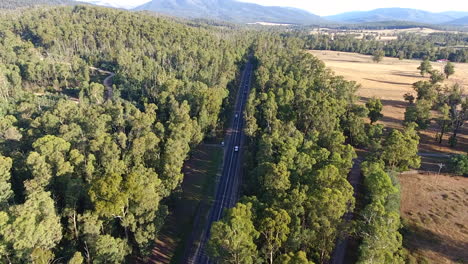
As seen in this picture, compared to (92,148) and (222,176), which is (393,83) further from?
(92,148)

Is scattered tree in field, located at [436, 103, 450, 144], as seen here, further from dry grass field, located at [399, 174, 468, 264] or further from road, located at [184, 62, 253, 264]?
road, located at [184, 62, 253, 264]

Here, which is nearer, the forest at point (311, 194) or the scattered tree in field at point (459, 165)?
the forest at point (311, 194)

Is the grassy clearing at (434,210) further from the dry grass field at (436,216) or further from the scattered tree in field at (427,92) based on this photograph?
the scattered tree in field at (427,92)

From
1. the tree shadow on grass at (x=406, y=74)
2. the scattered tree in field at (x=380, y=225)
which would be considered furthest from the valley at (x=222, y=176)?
the tree shadow on grass at (x=406, y=74)

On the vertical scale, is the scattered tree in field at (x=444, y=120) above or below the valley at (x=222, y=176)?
above

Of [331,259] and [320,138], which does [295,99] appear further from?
[331,259]

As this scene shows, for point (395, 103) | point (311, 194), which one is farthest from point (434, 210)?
point (395, 103)

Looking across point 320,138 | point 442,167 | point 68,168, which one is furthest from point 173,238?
point 442,167
